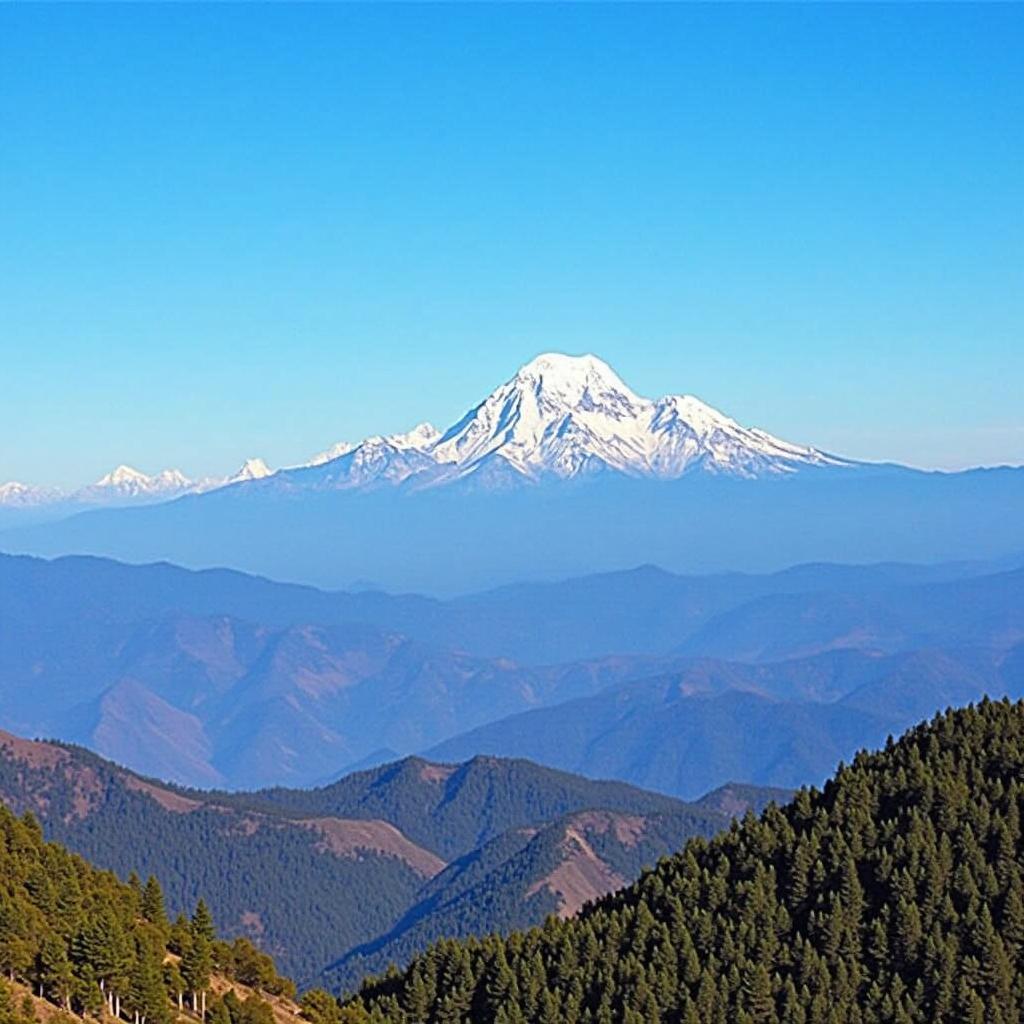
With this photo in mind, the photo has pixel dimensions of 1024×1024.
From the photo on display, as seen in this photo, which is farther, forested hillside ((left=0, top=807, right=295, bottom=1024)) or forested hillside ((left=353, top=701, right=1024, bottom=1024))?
forested hillside ((left=353, top=701, right=1024, bottom=1024))

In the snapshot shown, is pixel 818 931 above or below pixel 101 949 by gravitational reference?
below

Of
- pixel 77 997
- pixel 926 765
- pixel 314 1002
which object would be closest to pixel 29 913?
pixel 77 997

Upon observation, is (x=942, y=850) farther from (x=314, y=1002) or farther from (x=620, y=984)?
(x=314, y=1002)

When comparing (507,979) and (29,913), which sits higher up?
(29,913)

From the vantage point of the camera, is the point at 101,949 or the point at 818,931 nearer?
the point at 101,949
